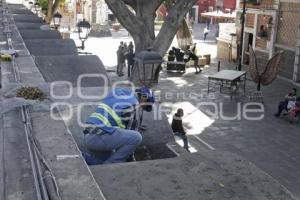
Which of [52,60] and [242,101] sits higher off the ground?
[52,60]

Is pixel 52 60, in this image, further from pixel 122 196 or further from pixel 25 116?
pixel 122 196

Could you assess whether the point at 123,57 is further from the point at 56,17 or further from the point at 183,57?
the point at 56,17

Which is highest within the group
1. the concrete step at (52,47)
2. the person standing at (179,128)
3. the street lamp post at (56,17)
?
the street lamp post at (56,17)

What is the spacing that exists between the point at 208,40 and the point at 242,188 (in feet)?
108

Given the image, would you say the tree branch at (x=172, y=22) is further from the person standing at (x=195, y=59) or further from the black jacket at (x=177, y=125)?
the person standing at (x=195, y=59)

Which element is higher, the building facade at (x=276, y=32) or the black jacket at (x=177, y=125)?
the building facade at (x=276, y=32)

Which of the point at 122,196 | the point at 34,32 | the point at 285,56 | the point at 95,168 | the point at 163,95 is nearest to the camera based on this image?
the point at 122,196

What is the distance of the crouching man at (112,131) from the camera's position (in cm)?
534

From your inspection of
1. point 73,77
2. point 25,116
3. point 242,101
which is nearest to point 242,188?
point 25,116

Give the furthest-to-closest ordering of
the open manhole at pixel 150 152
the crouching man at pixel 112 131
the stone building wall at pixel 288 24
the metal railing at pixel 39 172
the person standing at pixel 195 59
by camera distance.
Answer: the person standing at pixel 195 59 < the stone building wall at pixel 288 24 < the open manhole at pixel 150 152 < the crouching man at pixel 112 131 < the metal railing at pixel 39 172

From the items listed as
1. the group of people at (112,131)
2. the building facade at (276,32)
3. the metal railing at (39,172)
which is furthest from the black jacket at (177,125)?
the building facade at (276,32)

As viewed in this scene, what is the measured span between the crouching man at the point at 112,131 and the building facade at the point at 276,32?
15445 mm

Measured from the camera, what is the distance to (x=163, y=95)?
1697 centimetres

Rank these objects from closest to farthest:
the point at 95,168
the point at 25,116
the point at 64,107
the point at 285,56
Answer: the point at 95,168
the point at 25,116
the point at 64,107
the point at 285,56
